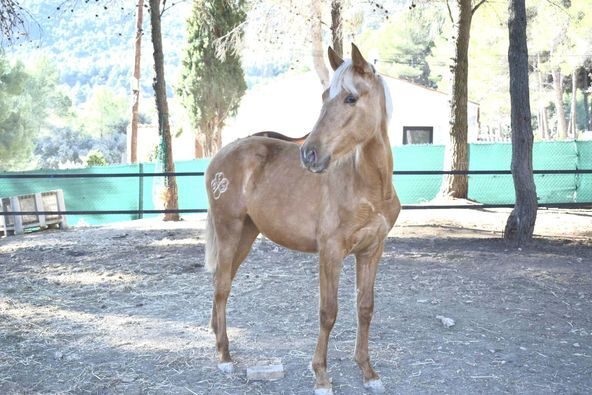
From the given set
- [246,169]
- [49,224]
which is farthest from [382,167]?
[49,224]

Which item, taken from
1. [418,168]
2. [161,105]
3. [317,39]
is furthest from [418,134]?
[161,105]

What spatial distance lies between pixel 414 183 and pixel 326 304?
34.8 ft

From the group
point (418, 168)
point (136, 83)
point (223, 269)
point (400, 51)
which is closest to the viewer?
point (223, 269)

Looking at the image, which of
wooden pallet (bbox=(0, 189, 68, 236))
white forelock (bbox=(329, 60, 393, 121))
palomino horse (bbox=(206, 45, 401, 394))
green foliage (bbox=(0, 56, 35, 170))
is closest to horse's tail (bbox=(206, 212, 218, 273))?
palomino horse (bbox=(206, 45, 401, 394))

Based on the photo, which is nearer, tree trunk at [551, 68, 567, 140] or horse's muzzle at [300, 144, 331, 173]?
horse's muzzle at [300, 144, 331, 173]

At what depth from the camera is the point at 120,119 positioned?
232ft

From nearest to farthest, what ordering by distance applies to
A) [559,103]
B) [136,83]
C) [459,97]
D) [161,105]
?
1. [161,105]
2. [459,97]
3. [136,83]
4. [559,103]

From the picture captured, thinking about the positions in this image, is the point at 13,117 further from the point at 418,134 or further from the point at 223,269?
the point at 223,269

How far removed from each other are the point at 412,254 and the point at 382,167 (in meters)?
4.01

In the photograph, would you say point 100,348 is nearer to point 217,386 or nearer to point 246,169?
point 217,386

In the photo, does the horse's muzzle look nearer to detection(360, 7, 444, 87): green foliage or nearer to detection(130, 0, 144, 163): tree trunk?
detection(130, 0, 144, 163): tree trunk

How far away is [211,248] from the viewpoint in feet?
12.9

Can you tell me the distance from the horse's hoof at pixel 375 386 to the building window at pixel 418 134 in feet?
71.0

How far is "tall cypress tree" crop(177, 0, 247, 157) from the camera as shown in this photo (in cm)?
1841
